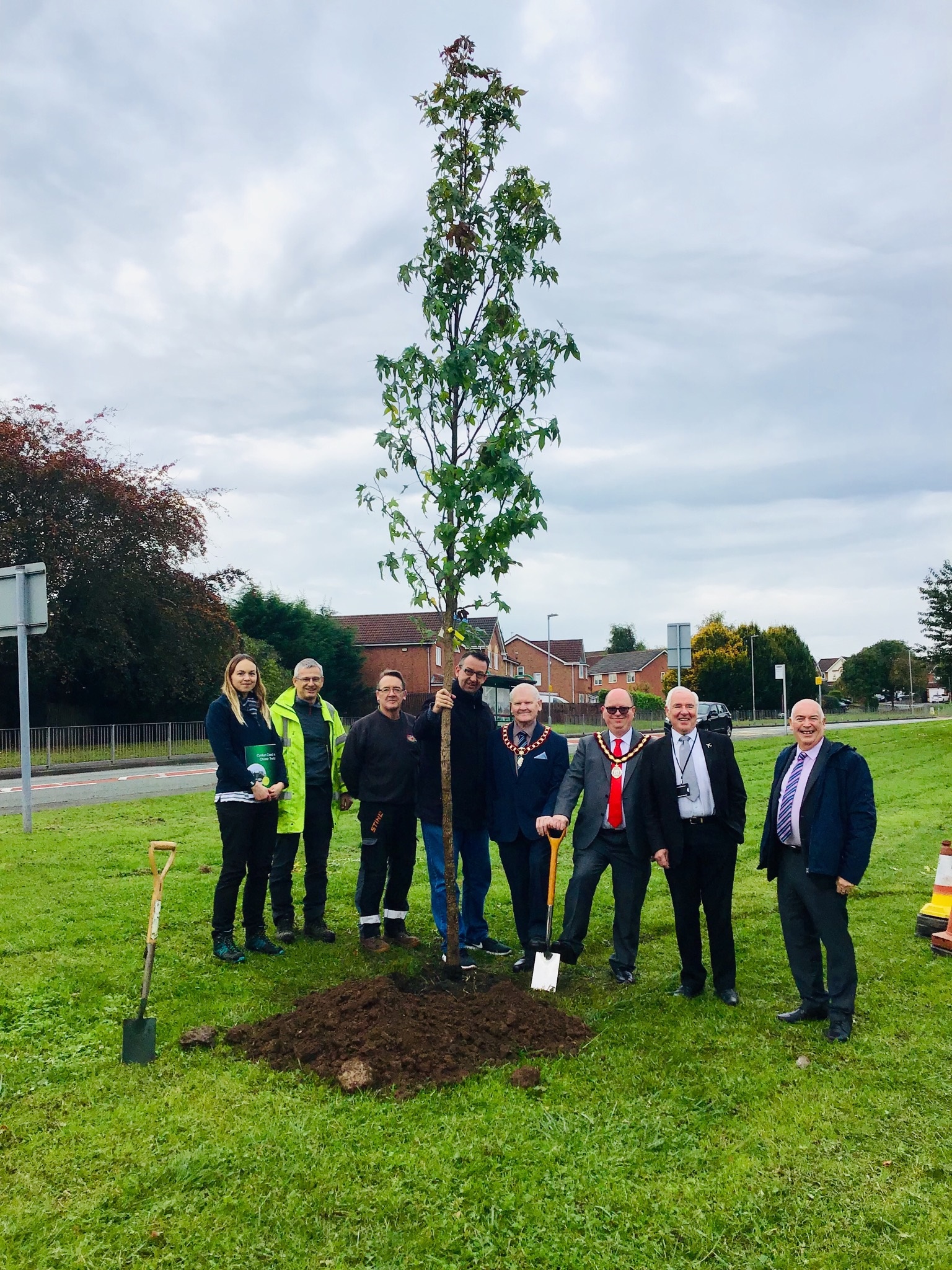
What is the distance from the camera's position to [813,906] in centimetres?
552

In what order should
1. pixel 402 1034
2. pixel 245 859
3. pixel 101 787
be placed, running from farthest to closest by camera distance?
pixel 101 787, pixel 245 859, pixel 402 1034

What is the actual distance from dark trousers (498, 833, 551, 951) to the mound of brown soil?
1039mm

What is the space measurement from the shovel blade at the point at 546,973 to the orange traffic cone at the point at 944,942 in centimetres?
305

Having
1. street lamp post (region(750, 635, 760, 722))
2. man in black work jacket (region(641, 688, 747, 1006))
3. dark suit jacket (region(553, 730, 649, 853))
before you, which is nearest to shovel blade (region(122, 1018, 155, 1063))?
dark suit jacket (region(553, 730, 649, 853))

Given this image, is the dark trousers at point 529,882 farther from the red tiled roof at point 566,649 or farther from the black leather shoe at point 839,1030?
the red tiled roof at point 566,649

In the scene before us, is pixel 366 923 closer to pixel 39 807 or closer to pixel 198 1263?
pixel 198 1263

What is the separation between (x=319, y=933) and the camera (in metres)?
7.23

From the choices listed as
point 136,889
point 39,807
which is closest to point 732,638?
point 39,807

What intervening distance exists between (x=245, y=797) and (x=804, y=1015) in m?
3.92

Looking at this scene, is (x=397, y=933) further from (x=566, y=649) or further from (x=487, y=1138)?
(x=566, y=649)

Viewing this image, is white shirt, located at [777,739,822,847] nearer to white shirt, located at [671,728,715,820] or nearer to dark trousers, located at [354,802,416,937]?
white shirt, located at [671,728,715,820]

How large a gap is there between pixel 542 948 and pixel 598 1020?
1.13 metres

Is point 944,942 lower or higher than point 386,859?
lower

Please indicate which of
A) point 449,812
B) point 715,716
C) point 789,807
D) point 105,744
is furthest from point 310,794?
point 715,716
